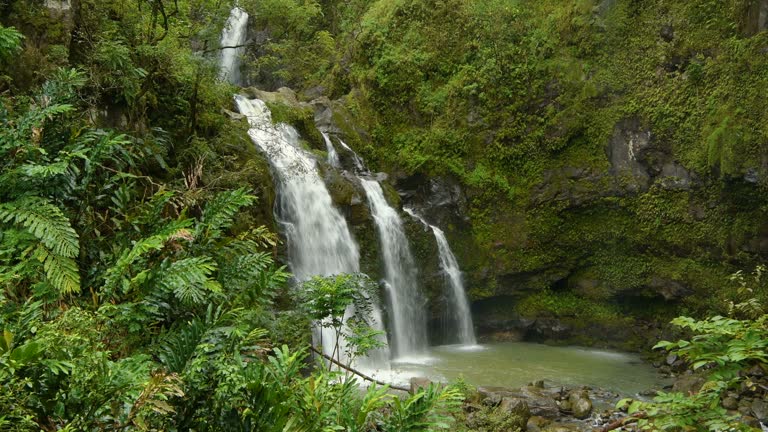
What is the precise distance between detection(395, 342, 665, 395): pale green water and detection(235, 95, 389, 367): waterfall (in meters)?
1.32

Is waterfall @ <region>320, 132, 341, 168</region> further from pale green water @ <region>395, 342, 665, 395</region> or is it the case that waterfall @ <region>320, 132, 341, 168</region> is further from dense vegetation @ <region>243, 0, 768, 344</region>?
pale green water @ <region>395, 342, 665, 395</region>

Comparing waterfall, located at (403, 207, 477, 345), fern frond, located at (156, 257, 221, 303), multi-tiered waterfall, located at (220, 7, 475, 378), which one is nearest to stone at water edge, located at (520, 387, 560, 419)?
multi-tiered waterfall, located at (220, 7, 475, 378)

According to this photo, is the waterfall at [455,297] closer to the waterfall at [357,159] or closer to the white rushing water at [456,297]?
the white rushing water at [456,297]

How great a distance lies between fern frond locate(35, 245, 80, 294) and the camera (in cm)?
329

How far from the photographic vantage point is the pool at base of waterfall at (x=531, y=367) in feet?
32.7

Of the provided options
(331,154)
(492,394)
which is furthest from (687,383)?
(331,154)

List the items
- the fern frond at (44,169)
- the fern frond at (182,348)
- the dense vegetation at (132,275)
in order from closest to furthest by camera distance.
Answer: the dense vegetation at (132,275), the fern frond at (182,348), the fern frond at (44,169)

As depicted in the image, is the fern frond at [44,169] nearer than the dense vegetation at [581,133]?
Yes

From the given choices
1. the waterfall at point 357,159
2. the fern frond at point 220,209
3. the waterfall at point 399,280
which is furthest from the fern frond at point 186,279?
the waterfall at point 357,159

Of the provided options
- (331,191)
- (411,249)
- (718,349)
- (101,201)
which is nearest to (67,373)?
(101,201)

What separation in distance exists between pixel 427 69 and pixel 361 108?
2.15 m

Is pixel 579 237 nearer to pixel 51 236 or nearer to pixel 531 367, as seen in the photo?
pixel 531 367

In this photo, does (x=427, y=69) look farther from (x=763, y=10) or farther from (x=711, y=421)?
(x=711, y=421)

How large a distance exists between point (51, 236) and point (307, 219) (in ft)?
24.5
